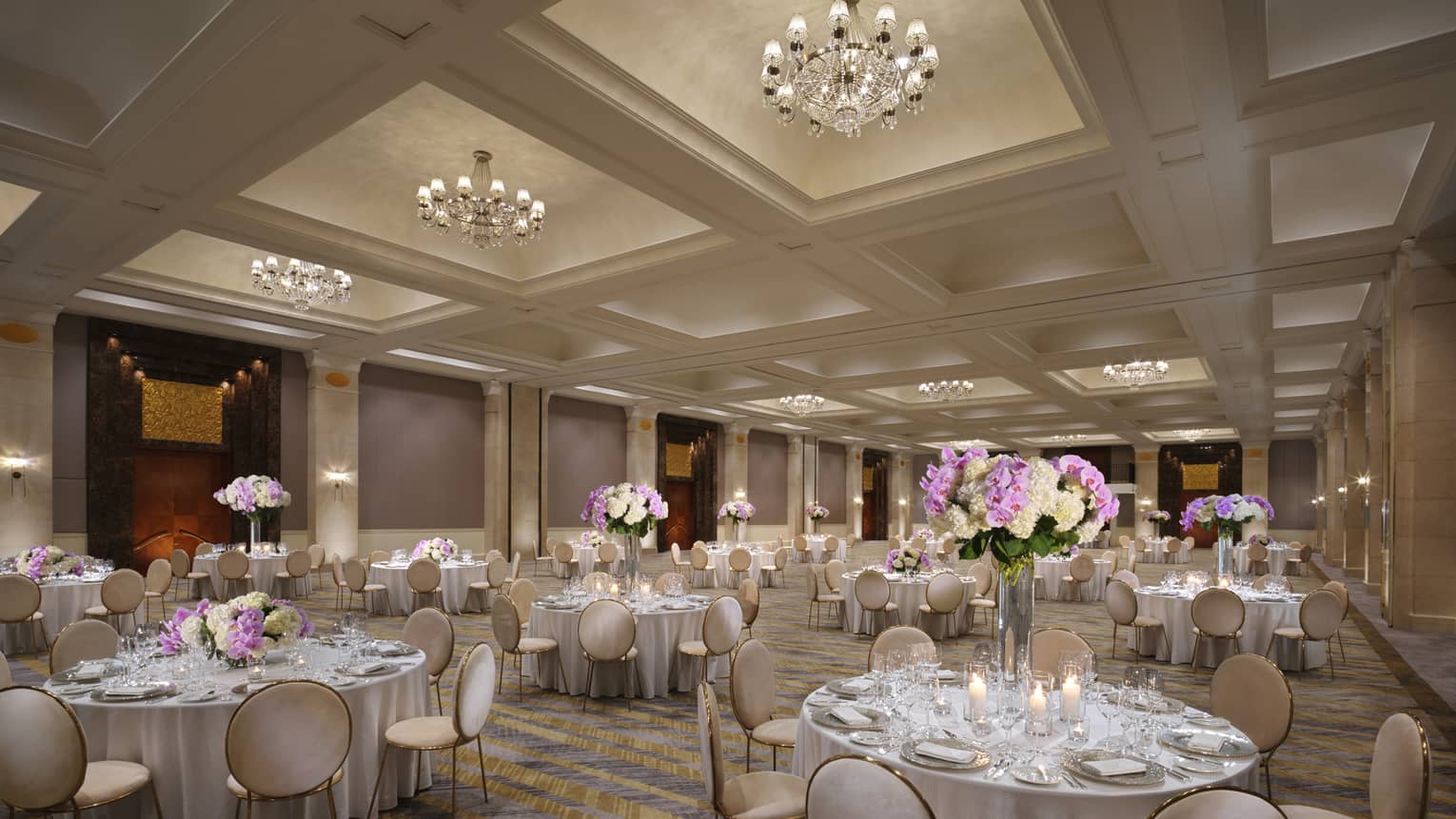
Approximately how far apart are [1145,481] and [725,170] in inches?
1042

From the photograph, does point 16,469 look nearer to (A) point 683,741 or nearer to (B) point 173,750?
(B) point 173,750

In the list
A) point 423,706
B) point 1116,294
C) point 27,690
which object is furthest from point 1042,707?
point 1116,294

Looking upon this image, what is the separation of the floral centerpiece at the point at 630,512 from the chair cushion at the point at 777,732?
131 inches

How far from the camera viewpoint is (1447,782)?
14.8 ft

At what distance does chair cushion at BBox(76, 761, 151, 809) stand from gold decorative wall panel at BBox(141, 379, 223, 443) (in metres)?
10.6

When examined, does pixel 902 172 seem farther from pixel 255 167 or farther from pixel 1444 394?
pixel 1444 394

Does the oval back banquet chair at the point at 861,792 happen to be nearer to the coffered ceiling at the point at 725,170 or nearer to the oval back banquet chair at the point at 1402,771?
the oval back banquet chair at the point at 1402,771

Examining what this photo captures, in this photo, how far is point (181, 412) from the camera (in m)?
12.3

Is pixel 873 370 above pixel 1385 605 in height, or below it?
above

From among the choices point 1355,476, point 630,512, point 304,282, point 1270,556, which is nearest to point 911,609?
point 630,512

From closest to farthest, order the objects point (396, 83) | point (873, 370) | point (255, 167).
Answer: point (396, 83) < point (255, 167) < point (873, 370)

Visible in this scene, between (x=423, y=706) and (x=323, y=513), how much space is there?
1048 centimetres

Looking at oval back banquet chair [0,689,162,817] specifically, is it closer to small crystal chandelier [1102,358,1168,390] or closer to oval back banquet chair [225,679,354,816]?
oval back banquet chair [225,679,354,816]

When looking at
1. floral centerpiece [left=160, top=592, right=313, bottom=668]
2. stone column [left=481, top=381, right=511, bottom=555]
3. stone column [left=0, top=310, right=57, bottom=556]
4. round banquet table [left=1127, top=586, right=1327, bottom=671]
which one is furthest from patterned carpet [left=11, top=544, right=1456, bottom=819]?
stone column [left=481, top=381, right=511, bottom=555]
